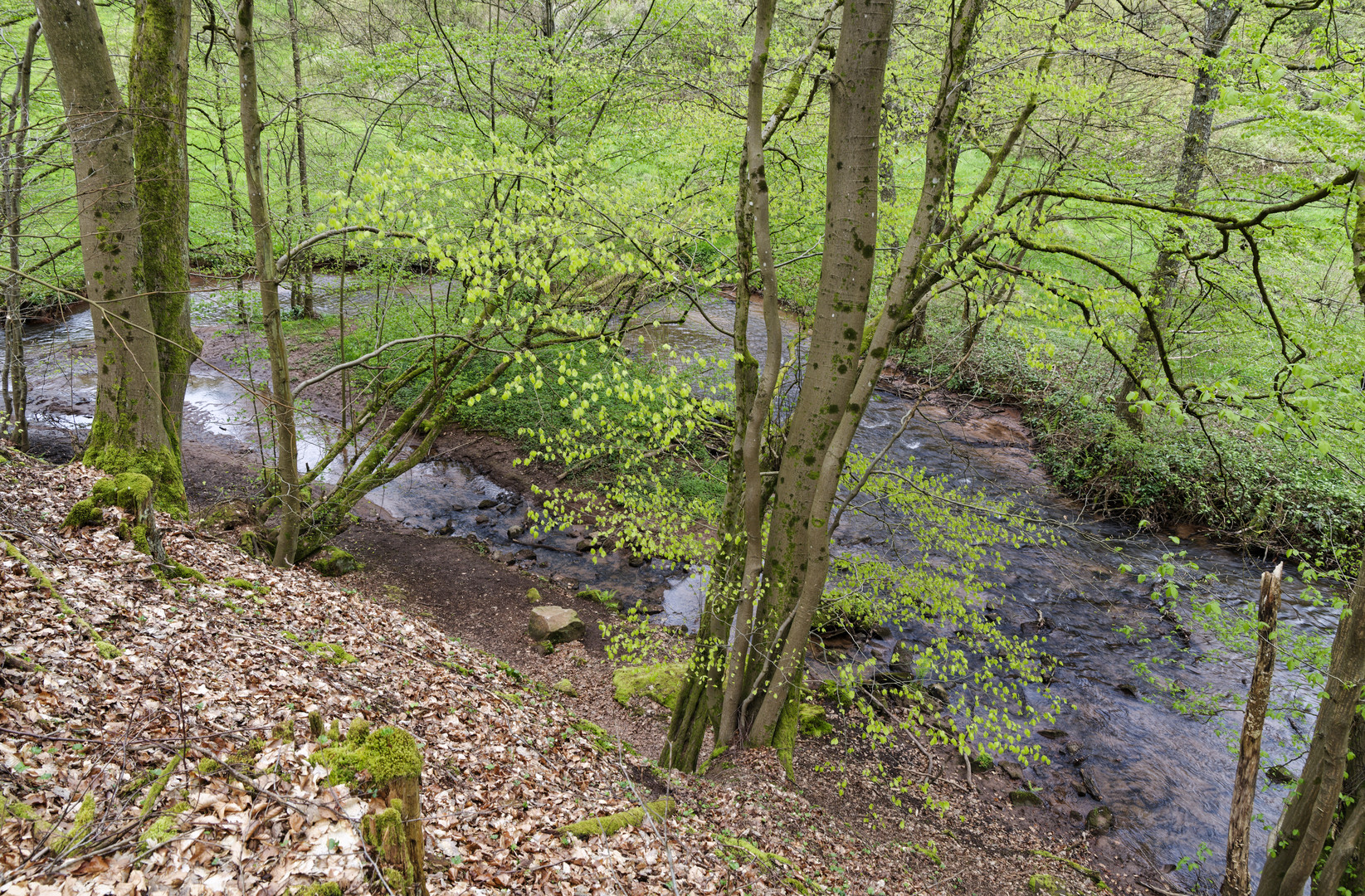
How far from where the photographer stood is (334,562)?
9586 mm

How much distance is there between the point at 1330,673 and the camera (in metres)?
4.74

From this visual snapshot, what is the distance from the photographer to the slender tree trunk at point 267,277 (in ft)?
20.4

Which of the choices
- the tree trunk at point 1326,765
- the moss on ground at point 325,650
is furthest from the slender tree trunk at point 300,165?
the tree trunk at point 1326,765

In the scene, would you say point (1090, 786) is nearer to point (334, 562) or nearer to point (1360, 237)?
point (1360, 237)

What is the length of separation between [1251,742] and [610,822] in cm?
519

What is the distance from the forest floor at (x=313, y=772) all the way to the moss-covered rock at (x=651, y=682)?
55cm

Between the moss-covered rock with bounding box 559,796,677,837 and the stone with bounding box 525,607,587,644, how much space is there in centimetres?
497

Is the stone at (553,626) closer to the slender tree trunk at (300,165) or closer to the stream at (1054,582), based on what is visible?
the stream at (1054,582)

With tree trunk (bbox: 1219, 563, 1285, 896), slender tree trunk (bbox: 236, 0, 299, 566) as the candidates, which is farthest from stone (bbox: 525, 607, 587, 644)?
→ tree trunk (bbox: 1219, 563, 1285, 896)

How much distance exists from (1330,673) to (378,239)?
25.4ft

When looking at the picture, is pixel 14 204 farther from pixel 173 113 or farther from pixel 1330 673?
pixel 1330 673

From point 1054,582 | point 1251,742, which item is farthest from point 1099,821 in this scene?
point 1054,582

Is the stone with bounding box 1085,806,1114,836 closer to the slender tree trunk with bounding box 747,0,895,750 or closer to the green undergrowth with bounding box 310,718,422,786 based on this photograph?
the slender tree trunk with bounding box 747,0,895,750

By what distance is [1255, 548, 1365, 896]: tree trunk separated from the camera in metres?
4.77
